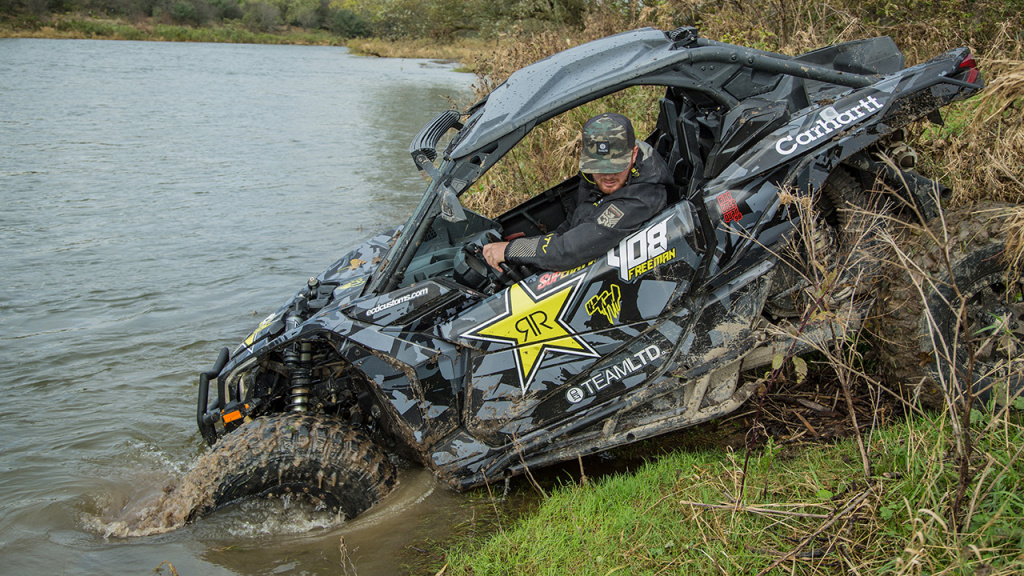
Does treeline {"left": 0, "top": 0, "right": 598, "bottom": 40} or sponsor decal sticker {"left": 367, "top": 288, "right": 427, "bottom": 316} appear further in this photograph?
treeline {"left": 0, "top": 0, "right": 598, "bottom": 40}

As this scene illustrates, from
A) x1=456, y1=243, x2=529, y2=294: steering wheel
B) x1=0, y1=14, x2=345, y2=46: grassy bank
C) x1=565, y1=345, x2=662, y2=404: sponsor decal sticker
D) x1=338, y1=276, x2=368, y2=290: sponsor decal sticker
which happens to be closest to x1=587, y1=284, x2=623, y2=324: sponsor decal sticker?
x1=565, y1=345, x2=662, y2=404: sponsor decal sticker

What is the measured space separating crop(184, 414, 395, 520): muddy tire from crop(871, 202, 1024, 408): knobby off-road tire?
108 inches

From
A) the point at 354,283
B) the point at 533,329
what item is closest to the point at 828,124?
the point at 533,329

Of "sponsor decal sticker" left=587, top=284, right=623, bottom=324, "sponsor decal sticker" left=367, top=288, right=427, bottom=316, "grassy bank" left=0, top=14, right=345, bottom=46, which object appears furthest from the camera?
"grassy bank" left=0, top=14, right=345, bottom=46

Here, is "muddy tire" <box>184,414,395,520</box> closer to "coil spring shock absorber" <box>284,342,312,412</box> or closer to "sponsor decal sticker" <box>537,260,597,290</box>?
"coil spring shock absorber" <box>284,342,312,412</box>

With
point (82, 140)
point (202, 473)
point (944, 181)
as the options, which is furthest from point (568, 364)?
point (82, 140)

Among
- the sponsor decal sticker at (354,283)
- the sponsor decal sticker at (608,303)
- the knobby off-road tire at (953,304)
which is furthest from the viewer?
the sponsor decal sticker at (354,283)

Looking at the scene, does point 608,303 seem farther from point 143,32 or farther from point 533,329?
point 143,32

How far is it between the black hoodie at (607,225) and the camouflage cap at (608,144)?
0.11 m

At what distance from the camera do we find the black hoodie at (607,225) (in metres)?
3.45

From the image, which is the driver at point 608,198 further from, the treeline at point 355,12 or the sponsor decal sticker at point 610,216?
the treeline at point 355,12

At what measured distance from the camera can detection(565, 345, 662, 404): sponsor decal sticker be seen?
3.49m

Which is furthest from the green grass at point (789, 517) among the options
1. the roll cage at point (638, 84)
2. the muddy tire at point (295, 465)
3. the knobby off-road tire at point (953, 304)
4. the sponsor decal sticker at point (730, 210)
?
the roll cage at point (638, 84)

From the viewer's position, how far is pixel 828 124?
10.6 ft
